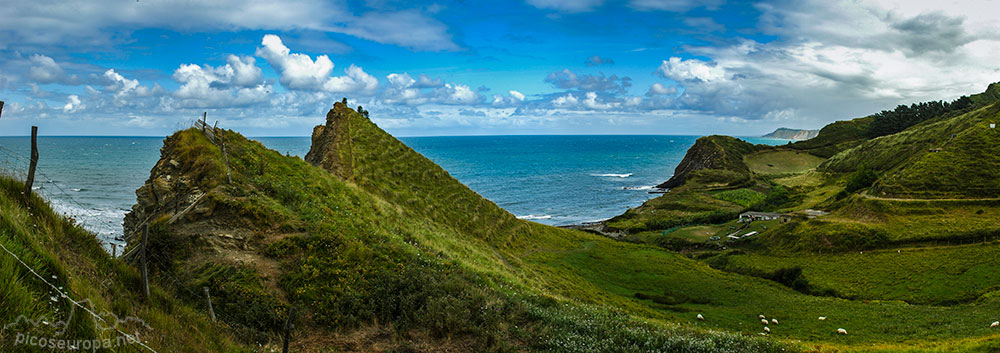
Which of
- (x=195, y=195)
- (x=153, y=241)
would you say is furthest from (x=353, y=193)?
(x=153, y=241)

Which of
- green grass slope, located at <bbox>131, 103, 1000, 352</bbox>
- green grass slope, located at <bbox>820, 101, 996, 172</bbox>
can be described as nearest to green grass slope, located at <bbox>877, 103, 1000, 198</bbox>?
green grass slope, located at <bbox>820, 101, 996, 172</bbox>

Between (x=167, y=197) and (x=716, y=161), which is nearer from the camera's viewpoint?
(x=167, y=197)

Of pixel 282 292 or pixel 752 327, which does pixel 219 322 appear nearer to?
pixel 282 292

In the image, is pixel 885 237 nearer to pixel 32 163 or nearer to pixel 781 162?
pixel 32 163

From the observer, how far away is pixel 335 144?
50719 millimetres

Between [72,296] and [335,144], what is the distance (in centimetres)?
4330

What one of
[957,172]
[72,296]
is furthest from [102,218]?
[957,172]

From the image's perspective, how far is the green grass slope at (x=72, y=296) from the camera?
7.62 metres

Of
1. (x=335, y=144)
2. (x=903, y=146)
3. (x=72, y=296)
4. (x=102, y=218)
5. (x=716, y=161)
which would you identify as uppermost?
(x=903, y=146)

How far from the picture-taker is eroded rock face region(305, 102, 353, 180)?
1818 inches

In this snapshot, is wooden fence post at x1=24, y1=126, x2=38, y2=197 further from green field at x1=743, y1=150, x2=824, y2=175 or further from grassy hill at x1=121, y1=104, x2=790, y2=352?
green field at x1=743, y1=150, x2=824, y2=175

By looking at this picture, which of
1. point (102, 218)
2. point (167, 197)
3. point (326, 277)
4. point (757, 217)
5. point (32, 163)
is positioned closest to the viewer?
point (32, 163)

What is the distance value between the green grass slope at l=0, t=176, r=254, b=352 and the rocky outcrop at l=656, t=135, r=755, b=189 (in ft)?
498

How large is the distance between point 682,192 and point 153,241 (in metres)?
132
